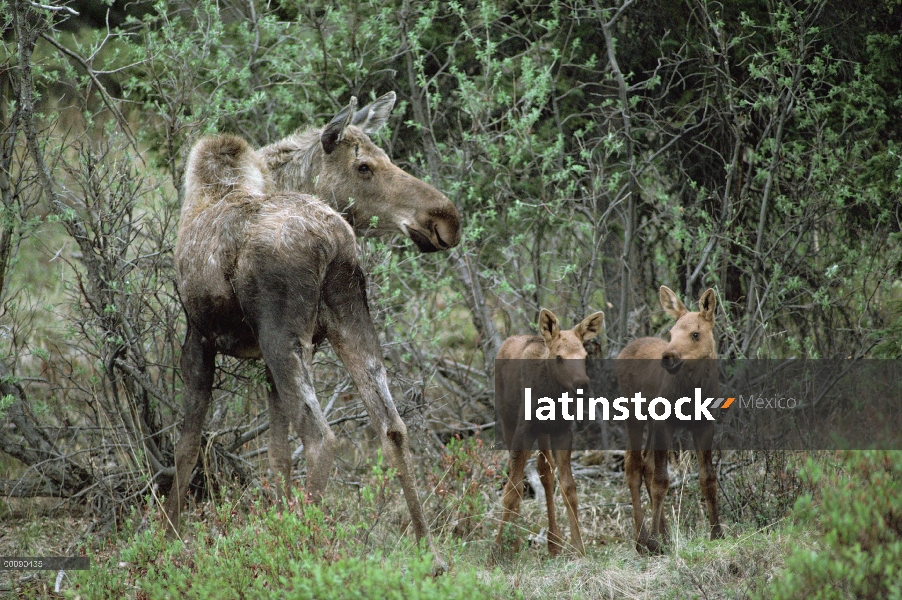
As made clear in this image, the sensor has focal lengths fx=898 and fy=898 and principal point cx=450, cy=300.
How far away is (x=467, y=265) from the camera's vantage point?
370 inches

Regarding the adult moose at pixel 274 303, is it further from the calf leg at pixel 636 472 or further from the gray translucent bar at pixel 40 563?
the calf leg at pixel 636 472

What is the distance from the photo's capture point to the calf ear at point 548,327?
22.0ft

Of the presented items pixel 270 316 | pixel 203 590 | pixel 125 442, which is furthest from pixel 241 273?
pixel 125 442

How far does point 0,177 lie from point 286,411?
3.68 meters

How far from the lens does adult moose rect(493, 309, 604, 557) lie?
6656mm

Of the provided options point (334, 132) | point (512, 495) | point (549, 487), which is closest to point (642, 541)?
point (549, 487)

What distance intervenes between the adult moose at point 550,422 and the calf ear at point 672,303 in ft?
2.08

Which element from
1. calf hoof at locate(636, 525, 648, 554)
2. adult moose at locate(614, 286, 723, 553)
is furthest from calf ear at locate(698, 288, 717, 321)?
calf hoof at locate(636, 525, 648, 554)

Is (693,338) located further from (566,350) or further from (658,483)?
(658,483)

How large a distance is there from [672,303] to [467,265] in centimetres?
276

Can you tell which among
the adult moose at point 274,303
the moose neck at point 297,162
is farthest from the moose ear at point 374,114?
the adult moose at point 274,303

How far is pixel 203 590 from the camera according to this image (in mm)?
4492

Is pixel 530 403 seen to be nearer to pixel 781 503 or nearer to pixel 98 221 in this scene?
pixel 781 503

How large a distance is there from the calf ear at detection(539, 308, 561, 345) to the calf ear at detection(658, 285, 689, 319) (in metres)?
0.99
